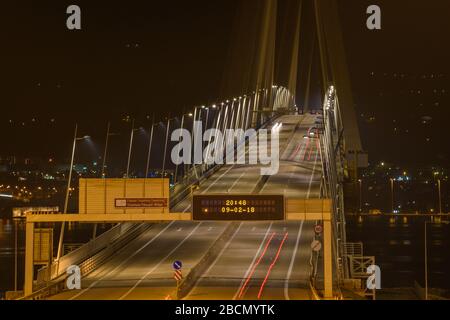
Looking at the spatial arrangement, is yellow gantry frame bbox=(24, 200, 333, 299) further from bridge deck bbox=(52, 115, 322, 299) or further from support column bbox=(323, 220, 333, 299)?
bridge deck bbox=(52, 115, 322, 299)

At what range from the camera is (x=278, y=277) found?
49531mm

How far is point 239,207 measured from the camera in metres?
44.4

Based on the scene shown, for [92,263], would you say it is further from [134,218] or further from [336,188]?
[336,188]

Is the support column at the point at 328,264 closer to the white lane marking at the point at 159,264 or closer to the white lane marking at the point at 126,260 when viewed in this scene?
the white lane marking at the point at 159,264

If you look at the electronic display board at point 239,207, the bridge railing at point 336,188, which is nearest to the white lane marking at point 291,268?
the bridge railing at point 336,188

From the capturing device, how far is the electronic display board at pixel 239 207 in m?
44.4

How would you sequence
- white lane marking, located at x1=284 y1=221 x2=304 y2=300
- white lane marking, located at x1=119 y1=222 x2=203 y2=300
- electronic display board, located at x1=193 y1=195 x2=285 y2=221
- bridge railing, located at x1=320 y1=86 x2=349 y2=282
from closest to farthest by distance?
white lane marking, located at x1=119 y1=222 x2=203 y2=300
white lane marking, located at x1=284 y1=221 x2=304 y2=300
electronic display board, located at x1=193 y1=195 x2=285 y2=221
bridge railing, located at x1=320 y1=86 x2=349 y2=282

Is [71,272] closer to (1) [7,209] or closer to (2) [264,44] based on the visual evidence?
(2) [264,44]

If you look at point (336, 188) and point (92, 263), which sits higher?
point (336, 188)

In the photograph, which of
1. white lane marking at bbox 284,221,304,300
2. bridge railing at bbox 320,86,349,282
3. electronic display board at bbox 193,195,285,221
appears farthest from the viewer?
bridge railing at bbox 320,86,349,282

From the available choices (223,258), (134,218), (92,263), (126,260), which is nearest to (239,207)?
(134,218)

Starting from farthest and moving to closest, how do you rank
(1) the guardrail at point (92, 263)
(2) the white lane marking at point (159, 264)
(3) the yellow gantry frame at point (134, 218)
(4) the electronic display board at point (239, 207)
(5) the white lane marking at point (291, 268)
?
(3) the yellow gantry frame at point (134, 218) → (4) the electronic display board at point (239, 207) → (5) the white lane marking at point (291, 268) → (2) the white lane marking at point (159, 264) → (1) the guardrail at point (92, 263)

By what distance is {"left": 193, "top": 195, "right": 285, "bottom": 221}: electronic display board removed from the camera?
44.4m

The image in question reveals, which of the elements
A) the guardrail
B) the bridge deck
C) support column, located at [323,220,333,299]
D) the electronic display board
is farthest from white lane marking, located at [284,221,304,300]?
the guardrail
